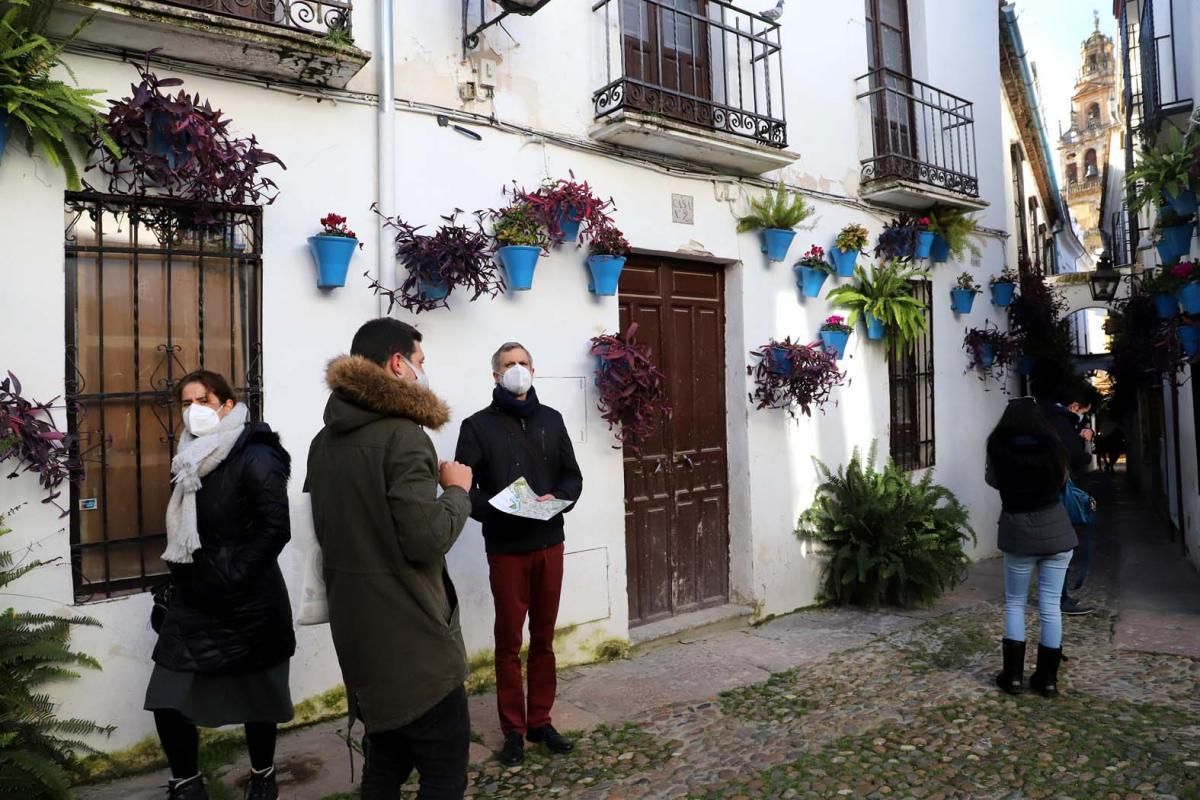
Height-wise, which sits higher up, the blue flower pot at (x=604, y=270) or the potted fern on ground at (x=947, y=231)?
the potted fern on ground at (x=947, y=231)

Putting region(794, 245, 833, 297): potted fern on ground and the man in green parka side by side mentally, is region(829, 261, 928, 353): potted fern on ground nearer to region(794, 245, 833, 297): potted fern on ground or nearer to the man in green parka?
region(794, 245, 833, 297): potted fern on ground

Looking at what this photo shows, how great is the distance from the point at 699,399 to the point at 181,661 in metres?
4.13

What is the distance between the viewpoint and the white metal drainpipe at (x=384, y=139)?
15.7ft

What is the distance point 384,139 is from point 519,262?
1.00 meters

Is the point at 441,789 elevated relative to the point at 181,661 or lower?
lower

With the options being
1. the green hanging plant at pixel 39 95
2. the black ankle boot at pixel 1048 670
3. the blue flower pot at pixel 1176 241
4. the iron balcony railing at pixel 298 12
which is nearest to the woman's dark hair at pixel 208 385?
the green hanging plant at pixel 39 95

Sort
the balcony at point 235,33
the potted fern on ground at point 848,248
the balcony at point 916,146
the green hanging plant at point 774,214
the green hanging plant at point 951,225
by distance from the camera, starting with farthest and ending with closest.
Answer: the green hanging plant at point 951,225 < the balcony at point 916,146 < the potted fern on ground at point 848,248 < the green hanging plant at point 774,214 < the balcony at point 235,33

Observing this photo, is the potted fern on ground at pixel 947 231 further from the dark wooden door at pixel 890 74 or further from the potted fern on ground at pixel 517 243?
the potted fern on ground at pixel 517 243

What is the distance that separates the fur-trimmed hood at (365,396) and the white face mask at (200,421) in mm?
861

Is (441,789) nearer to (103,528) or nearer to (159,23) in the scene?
(103,528)

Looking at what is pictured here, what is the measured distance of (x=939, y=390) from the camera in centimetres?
871

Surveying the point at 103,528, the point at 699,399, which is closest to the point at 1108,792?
the point at 699,399

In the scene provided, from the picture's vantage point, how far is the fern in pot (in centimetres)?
679

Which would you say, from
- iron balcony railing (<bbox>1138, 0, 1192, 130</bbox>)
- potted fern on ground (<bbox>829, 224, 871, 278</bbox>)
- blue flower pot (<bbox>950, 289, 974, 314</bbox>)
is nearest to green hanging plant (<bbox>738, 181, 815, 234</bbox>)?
potted fern on ground (<bbox>829, 224, 871, 278</bbox>)
